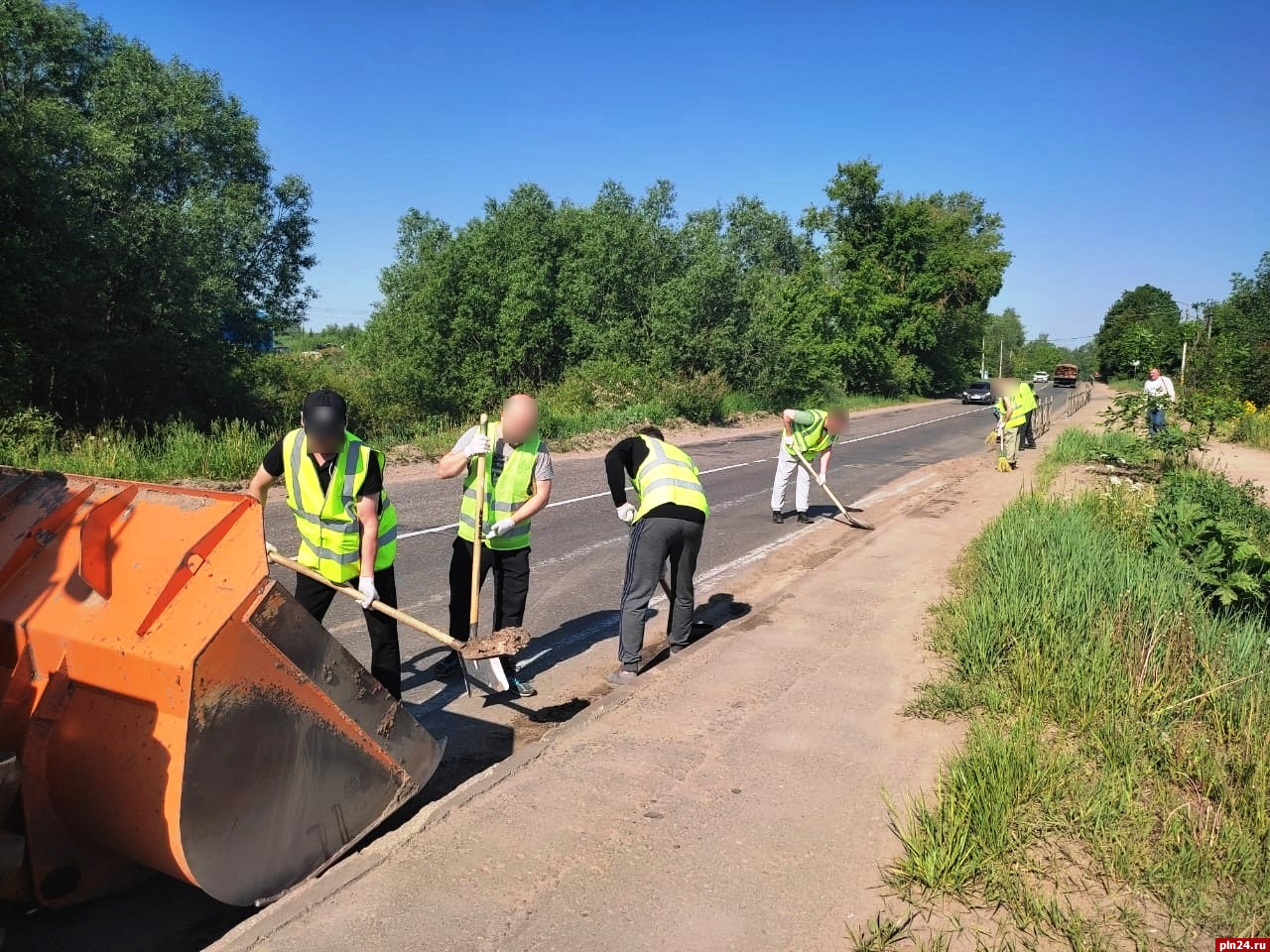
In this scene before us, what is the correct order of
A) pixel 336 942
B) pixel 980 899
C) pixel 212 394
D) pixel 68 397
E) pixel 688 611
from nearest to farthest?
pixel 336 942 < pixel 980 899 < pixel 688 611 < pixel 68 397 < pixel 212 394

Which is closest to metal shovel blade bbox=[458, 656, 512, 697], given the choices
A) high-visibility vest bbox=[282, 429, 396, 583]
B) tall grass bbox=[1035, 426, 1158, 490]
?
high-visibility vest bbox=[282, 429, 396, 583]

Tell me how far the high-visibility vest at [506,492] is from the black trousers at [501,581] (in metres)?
0.07

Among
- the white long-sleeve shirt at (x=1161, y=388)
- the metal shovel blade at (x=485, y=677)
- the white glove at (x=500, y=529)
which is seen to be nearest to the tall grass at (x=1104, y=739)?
the metal shovel blade at (x=485, y=677)

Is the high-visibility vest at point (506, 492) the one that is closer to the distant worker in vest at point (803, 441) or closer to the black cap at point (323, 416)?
the black cap at point (323, 416)

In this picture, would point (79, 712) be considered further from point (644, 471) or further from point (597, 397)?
point (597, 397)

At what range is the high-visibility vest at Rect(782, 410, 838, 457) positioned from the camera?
9.67 metres

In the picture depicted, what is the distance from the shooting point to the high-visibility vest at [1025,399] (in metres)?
16.2

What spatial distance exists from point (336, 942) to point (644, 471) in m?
2.96

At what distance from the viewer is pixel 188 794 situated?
243 centimetres

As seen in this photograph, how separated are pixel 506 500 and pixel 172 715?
92.6 inches

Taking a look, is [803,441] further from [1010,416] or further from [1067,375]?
[1067,375]

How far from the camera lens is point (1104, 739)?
3.51 meters

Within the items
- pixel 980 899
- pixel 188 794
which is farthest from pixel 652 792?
pixel 188 794

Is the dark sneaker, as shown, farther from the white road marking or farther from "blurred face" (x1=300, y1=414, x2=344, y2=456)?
the white road marking
